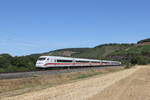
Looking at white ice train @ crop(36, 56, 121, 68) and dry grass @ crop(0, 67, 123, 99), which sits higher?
white ice train @ crop(36, 56, 121, 68)

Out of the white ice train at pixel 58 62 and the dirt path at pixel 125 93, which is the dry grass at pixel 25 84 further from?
the white ice train at pixel 58 62

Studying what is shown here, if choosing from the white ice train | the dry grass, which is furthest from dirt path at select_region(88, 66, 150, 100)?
the white ice train

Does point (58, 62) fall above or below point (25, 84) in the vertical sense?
above

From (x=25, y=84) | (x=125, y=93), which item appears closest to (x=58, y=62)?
(x=25, y=84)

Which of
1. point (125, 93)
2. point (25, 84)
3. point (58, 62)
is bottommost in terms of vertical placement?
point (125, 93)

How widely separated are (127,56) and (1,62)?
136 metres

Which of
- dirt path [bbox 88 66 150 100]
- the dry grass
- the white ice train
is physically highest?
the white ice train

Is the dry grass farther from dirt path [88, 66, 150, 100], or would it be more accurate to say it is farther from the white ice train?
the white ice train

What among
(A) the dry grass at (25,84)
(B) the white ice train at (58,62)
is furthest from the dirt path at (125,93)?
(B) the white ice train at (58,62)

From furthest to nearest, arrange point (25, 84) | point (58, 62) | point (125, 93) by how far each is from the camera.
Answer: point (58, 62), point (25, 84), point (125, 93)

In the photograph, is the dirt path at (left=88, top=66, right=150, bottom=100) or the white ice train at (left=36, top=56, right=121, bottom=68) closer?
the dirt path at (left=88, top=66, right=150, bottom=100)

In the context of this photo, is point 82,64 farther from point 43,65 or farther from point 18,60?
point 43,65

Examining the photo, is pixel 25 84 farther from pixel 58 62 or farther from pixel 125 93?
pixel 58 62

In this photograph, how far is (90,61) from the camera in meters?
77.0
